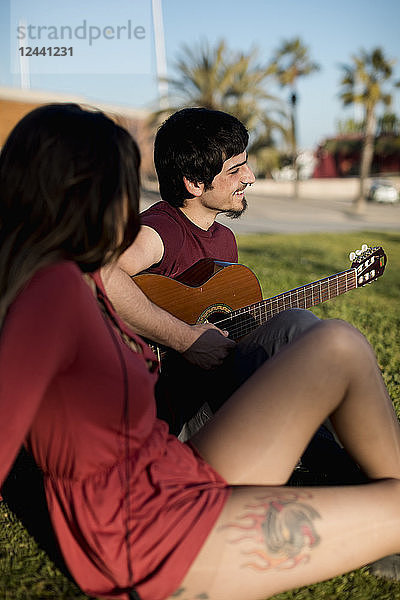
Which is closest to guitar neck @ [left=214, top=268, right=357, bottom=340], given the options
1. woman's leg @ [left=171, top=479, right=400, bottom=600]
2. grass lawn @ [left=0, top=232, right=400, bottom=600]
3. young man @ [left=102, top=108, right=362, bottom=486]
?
young man @ [left=102, top=108, right=362, bottom=486]

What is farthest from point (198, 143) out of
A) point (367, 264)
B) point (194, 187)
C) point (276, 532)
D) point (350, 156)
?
point (350, 156)

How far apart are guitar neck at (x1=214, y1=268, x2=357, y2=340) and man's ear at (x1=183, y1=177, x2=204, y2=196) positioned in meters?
0.71

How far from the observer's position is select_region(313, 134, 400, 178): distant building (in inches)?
1853

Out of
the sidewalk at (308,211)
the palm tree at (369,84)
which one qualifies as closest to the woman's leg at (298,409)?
the sidewalk at (308,211)

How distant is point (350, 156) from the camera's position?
171ft

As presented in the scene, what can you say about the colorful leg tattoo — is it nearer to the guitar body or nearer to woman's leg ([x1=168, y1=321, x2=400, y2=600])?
woman's leg ([x1=168, y1=321, x2=400, y2=600])

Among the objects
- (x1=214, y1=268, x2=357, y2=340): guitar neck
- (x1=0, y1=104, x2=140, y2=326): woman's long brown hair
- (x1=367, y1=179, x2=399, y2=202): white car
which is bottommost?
(x1=367, y1=179, x2=399, y2=202): white car

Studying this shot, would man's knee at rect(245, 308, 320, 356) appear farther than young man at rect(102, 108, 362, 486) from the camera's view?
No

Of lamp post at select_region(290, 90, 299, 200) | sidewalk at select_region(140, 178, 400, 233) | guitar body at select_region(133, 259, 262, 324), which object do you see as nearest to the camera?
guitar body at select_region(133, 259, 262, 324)

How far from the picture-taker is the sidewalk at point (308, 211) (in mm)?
21078

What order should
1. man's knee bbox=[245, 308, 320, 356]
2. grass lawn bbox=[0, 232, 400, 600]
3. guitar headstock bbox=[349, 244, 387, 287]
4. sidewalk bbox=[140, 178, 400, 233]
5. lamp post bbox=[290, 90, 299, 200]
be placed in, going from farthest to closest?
lamp post bbox=[290, 90, 299, 200] → sidewalk bbox=[140, 178, 400, 233] → guitar headstock bbox=[349, 244, 387, 287] → man's knee bbox=[245, 308, 320, 356] → grass lawn bbox=[0, 232, 400, 600]

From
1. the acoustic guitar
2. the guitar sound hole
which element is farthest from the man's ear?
the guitar sound hole

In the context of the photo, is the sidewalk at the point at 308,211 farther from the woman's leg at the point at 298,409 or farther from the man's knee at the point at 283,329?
the woman's leg at the point at 298,409

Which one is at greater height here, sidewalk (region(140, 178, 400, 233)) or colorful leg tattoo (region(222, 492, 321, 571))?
colorful leg tattoo (region(222, 492, 321, 571))
